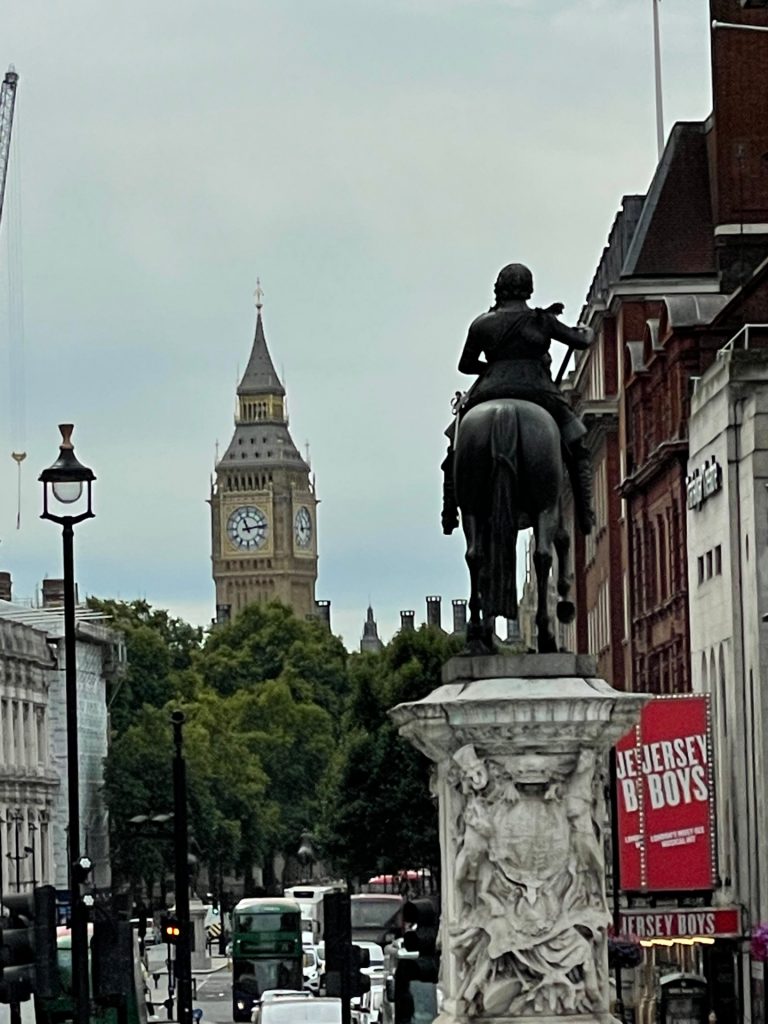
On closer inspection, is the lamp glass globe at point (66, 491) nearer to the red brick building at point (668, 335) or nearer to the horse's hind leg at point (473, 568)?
the horse's hind leg at point (473, 568)

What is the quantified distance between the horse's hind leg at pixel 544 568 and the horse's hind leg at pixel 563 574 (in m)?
0.05

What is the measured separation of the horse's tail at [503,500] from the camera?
19.0m

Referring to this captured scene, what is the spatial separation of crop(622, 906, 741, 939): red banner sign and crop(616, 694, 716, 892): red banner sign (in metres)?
1.25

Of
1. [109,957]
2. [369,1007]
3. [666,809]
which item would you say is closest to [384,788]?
[666,809]

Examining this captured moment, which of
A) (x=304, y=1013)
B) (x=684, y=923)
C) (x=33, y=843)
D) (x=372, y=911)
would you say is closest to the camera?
(x=304, y=1013)

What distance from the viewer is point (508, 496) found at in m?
19.0

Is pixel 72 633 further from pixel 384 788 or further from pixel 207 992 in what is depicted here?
pixel 384 788

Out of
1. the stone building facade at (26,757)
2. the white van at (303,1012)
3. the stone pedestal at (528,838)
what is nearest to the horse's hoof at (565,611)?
the stone pedestal at (528,838)

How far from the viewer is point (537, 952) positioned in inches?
720

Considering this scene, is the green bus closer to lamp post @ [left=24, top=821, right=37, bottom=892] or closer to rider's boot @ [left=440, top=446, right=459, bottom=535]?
lamp post @ [left=24, top=821, right=37, bottom=892]

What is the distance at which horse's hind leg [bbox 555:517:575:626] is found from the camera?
19188mm

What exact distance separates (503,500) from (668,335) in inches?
2539

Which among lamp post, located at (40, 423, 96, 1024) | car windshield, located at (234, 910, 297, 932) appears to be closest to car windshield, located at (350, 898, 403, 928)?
car windshield, located at (234, 910, 297, 932)

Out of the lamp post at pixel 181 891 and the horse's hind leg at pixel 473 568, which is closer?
the horse's hind leg at pixel 473 568
